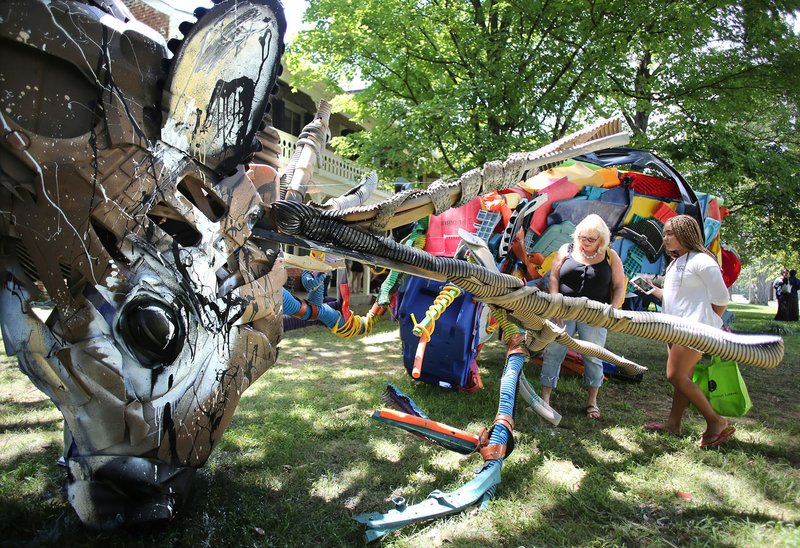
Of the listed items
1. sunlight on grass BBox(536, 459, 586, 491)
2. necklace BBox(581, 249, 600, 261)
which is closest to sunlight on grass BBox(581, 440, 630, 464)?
sunlight on grass BBox(536, 459, 586, 491)

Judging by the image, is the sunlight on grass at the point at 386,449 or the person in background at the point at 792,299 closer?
the sunlight on grass at the point at 386,449

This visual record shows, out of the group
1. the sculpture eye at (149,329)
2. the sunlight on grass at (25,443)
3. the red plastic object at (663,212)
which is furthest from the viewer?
the red plastic object at (663,212)

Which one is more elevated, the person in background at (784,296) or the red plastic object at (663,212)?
the red plastic object at (663,212)

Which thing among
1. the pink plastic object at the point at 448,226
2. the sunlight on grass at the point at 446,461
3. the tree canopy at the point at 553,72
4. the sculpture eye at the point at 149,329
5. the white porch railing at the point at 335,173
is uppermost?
Result: the tree canopy at the point at 553,72

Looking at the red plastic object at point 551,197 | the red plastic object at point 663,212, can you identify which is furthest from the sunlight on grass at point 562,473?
the red plastic object at point 663,212

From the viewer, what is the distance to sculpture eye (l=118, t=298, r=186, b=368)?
6.40 ft

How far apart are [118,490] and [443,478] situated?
1.91 m

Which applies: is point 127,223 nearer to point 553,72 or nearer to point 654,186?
point 654,186

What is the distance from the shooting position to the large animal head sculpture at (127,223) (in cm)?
175

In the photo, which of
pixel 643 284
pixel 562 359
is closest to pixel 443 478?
pixel 562 359

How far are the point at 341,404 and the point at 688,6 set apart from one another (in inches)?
318

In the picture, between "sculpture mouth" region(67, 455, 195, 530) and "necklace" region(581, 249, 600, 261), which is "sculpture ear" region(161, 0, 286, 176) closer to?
"sculpture mouth" region(67, 455, 195, 530)

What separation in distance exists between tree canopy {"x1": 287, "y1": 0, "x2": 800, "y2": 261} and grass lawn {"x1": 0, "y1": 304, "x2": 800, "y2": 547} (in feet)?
16.8

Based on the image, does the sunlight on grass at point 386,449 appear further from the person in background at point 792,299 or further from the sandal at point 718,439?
the person in background at point 792,299
